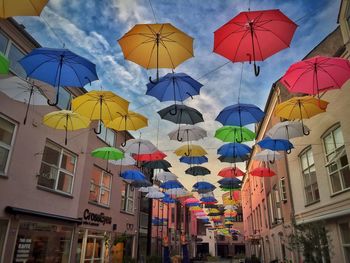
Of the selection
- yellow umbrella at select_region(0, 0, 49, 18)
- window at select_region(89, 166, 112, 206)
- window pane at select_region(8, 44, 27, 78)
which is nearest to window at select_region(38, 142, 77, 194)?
window at select_region(89, 166, 112, 206)

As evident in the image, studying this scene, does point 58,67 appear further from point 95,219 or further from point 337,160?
point 95,219

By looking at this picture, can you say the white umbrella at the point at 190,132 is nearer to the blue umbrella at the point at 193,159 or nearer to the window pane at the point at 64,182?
the blue umbrella at the point at 193,159

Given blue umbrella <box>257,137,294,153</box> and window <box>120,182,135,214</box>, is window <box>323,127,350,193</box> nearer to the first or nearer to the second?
blue umbrella <box>257,137,294,153</box>

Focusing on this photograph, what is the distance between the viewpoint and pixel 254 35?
6.64 meters

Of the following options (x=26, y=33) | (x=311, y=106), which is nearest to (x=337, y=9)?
(x=311, y=106)

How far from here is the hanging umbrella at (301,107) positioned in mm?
9398

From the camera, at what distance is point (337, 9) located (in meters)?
10.6

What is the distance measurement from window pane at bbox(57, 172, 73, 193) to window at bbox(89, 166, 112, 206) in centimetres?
206

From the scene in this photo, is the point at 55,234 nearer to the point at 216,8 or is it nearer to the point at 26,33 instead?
the point at 26,33

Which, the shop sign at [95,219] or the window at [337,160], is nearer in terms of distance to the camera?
the window at [337,160]

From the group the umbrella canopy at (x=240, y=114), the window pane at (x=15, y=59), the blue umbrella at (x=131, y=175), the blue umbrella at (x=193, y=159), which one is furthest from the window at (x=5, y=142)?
the blue umbrella at (x=193, y=159)

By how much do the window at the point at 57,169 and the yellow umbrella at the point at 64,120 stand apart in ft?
8.37

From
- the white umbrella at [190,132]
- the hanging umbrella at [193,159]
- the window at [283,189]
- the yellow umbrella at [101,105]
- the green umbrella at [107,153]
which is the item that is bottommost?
the window at [283,189]

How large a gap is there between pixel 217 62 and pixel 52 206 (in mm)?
9042
